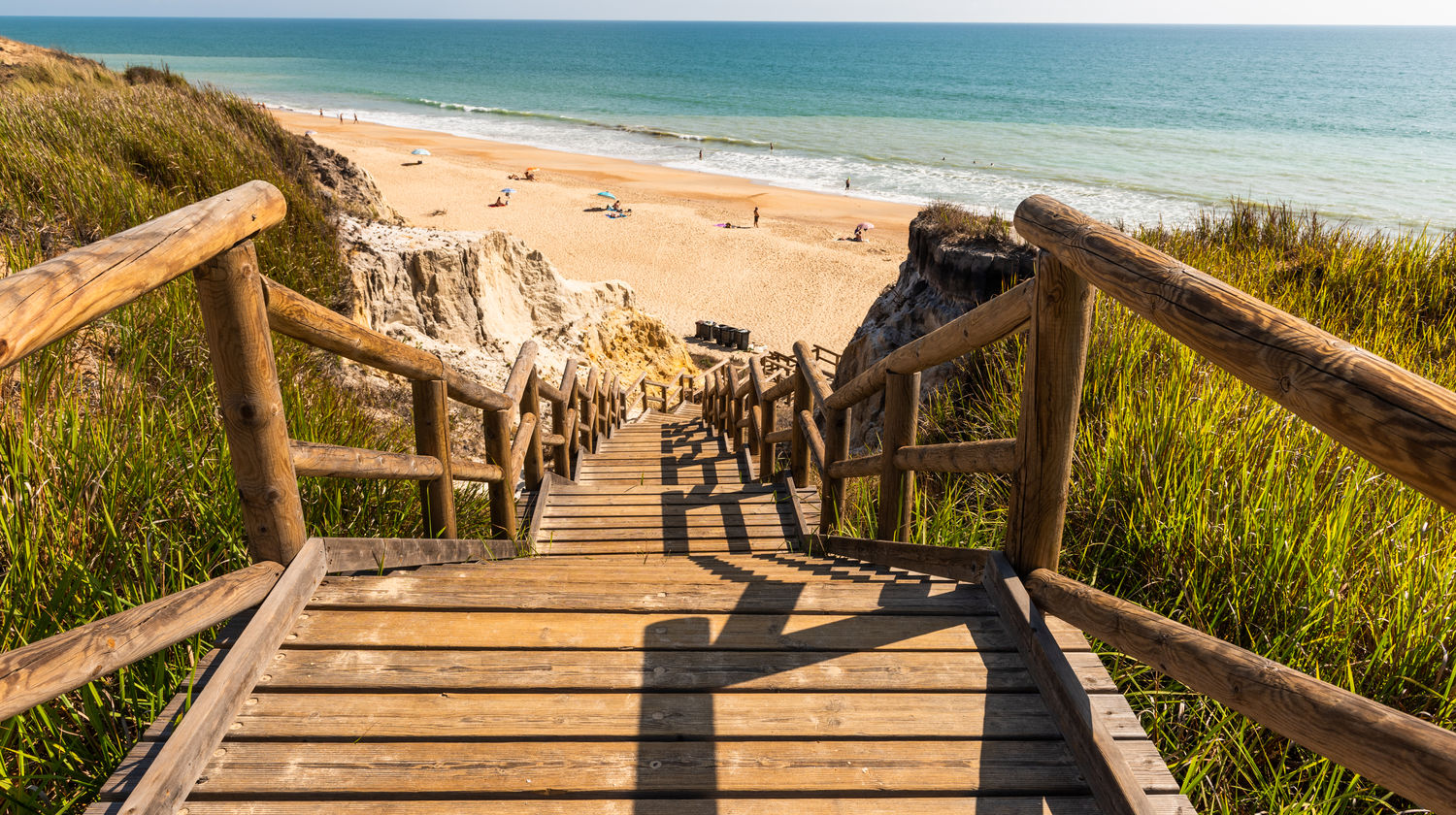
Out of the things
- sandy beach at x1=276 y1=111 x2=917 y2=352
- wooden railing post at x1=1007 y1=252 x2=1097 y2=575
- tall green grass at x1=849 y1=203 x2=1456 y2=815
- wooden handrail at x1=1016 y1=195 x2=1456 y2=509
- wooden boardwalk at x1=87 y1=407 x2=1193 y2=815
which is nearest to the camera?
wooden handrail at x1=1016 y1=195 x2=1456 y2=509

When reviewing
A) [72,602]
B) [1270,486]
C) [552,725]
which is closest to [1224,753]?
[1270,486]

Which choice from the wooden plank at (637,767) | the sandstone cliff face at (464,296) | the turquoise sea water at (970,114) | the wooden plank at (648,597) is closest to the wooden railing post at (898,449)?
the wooden plank at (648,597)

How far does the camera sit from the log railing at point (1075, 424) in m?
1.11

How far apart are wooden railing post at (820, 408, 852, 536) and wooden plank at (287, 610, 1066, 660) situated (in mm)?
1925

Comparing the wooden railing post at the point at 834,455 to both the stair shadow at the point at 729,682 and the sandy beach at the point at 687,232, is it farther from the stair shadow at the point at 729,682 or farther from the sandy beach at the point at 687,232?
the sandy beach at the point at 687,232

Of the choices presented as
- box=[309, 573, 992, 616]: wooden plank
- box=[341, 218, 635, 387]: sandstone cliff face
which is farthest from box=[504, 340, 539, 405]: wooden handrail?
box=[341, 218, 635, 387]: sandstone cliff face

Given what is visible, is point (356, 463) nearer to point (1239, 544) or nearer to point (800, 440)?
point (1239, 544)

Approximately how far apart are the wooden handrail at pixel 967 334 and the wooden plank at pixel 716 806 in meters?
1.28

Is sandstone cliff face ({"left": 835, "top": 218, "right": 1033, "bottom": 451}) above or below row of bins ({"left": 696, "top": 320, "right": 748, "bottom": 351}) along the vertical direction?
above

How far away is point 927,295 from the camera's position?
8672 millimetres

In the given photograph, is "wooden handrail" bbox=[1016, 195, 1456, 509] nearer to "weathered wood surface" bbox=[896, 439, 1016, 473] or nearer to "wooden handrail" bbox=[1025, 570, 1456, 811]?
"wooden handrail" bbox=[1025, 570, 1456, 811]

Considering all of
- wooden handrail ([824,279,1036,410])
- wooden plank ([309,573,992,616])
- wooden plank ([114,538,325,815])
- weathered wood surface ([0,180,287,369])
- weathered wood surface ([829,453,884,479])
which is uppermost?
weathered wood surface ([0,180,287,369])

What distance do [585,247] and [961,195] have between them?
1570cm

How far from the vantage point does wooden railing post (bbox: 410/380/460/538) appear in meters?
Answer: 3.21
